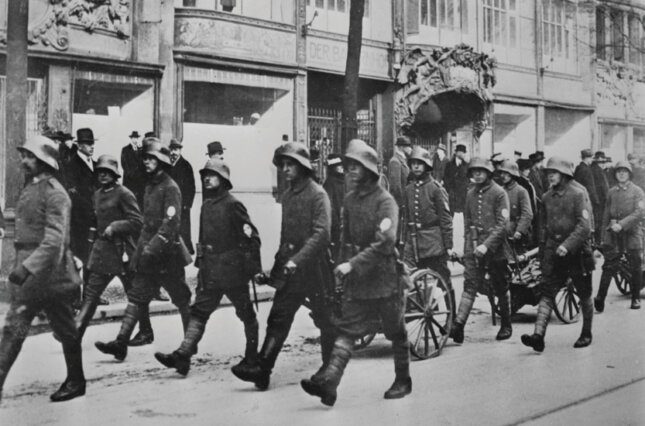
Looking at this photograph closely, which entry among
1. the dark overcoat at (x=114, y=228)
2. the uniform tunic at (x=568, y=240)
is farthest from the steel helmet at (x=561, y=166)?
the dark overcoat at (x=114, y=228)

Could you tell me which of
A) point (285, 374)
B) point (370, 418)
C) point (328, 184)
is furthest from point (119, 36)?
point (370, 418)

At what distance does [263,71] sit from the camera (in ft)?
→ 60.5

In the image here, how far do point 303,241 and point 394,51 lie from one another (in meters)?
15.2

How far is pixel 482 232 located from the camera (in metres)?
9.45

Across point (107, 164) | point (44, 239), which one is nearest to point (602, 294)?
point (107, 164)

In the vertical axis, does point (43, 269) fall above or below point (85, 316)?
above

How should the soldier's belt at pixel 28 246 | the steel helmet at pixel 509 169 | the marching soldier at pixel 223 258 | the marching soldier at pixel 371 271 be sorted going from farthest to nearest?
1. the steel helmet at pixel 509 169
2. the marching soldier at pixel 223 258
3. the marching soldier at pixel 371 271
4. the soldier's belt at pixel 28 246

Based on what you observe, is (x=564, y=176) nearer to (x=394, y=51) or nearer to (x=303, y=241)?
→ (x=303, y=241)

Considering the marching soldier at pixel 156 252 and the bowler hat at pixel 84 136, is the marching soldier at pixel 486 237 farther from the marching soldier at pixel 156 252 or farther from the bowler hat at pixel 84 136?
the bowler hat at pixel 84 136

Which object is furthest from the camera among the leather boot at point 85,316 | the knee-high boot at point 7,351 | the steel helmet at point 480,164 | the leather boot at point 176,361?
the steel helmet at point 480,164

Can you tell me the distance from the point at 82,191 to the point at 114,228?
9.24ft

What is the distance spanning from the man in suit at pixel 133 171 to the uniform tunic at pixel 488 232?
5.12 meters

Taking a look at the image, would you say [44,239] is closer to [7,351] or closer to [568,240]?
[7,351]

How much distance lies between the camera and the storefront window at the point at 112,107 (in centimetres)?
1534
